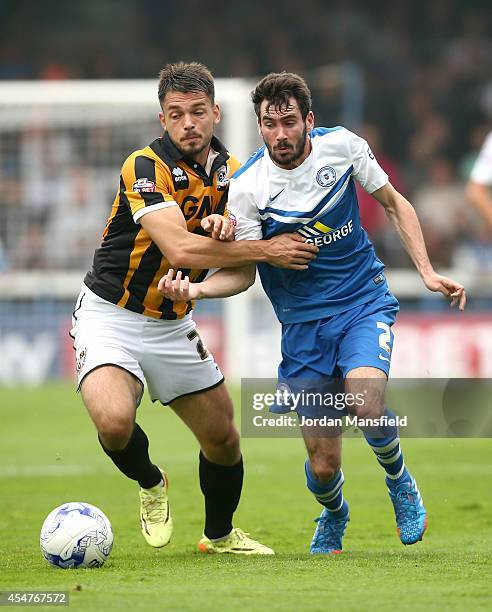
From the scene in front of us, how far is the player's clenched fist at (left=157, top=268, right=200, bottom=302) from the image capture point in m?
6.21

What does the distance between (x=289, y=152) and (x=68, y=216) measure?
1159 centimetres

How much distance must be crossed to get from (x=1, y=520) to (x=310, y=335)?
8.90 ft

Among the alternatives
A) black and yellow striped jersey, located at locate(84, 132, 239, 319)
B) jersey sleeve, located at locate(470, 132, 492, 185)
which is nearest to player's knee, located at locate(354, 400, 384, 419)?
black and yellow striped jersey, located at locate(84, 132, 239, 319)

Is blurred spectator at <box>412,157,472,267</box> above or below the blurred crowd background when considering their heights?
below

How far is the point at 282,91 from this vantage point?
632 centimetres

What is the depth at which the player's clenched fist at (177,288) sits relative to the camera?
6.21 meters

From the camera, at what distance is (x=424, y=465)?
10812mm

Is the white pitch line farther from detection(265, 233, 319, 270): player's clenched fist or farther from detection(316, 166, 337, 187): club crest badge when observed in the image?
detection(316, 166, 337, 187): club crest badge

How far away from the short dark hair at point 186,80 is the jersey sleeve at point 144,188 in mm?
378

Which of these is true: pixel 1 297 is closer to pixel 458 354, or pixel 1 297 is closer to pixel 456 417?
pixel 458 354

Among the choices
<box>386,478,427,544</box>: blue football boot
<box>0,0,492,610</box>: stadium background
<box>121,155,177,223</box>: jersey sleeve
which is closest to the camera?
<box>121,155,177,223</box>: jersey sleeve

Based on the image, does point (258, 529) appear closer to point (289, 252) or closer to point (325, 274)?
point (325, 274)

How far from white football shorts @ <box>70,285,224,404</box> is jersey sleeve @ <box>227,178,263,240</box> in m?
0.66

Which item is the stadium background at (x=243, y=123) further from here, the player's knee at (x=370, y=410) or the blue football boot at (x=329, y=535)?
the player's knee at (x=370, y=410)
